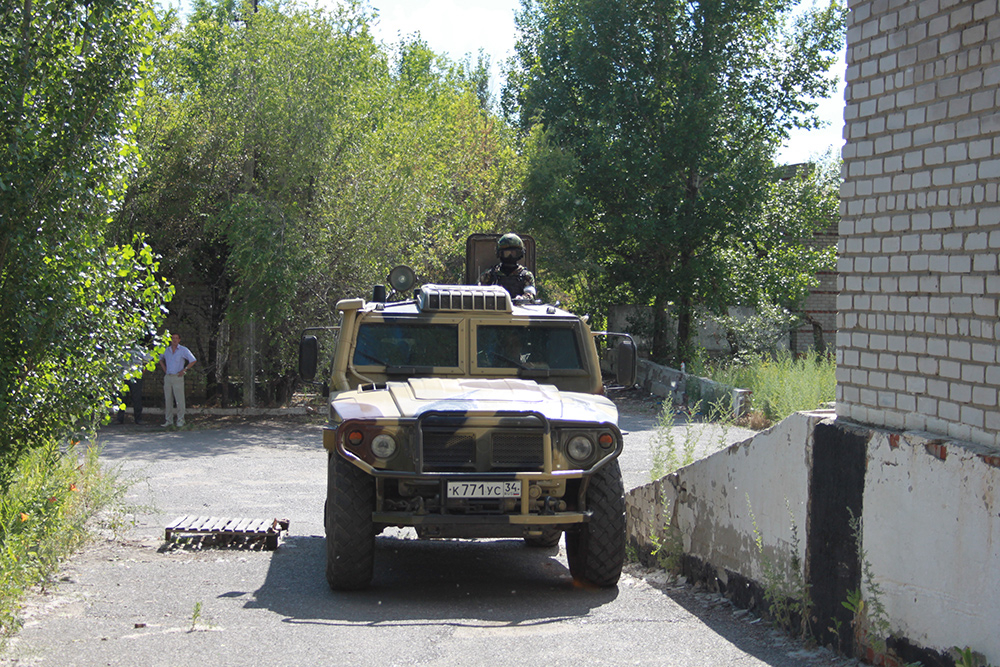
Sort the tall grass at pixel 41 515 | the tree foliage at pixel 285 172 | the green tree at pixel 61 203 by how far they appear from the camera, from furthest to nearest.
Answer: the tree foliage at pixel 285 172
the green tree at pixel 61 203
the tall grass at pixel 41 515

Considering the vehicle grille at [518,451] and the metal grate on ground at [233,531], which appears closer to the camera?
the vehicle grille at [518,451]

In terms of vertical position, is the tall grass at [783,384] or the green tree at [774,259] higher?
the green tree at [774,259]

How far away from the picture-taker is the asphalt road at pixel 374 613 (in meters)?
4.91

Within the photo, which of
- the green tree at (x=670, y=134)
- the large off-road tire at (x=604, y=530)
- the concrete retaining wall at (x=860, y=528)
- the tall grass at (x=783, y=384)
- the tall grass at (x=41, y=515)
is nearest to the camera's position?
the concrete retaining wall at (x=860, y=528)

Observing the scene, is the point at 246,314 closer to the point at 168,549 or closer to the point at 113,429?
the point at 113,429

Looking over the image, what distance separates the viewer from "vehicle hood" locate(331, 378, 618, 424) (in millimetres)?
5984

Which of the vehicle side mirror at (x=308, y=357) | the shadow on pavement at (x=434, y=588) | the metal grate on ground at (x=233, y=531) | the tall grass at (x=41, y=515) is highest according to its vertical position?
the vehicle side mirror at (x=308, y=357)

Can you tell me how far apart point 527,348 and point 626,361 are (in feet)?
2.42

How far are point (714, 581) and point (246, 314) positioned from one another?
11.1 m

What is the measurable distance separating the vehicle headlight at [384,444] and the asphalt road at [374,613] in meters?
0.94

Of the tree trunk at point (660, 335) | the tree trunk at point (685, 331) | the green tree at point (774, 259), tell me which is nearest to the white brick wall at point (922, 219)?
the green tree at point (774, 259)

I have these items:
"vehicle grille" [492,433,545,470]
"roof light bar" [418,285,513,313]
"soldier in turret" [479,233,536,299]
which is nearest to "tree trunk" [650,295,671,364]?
"soldier in turret" [479,233,536,299]

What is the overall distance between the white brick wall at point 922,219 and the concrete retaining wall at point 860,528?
0.22 metres

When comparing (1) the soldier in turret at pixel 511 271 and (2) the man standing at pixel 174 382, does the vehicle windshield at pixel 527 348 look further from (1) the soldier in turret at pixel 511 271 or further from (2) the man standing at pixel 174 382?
(2) the man standing at pixel 174 382
